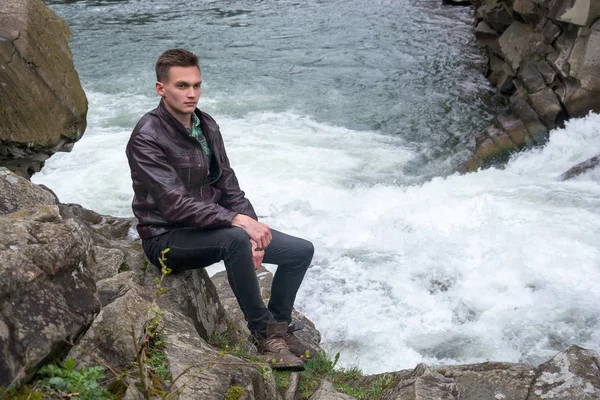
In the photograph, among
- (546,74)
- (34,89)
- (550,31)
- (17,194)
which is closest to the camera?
(17,194)

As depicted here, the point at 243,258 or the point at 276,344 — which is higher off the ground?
the point at 243,258

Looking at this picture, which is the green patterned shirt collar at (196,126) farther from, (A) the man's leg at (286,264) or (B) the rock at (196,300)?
(B) the rock at (196,300)

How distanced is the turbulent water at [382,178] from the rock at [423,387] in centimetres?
206

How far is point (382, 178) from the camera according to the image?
11797mm

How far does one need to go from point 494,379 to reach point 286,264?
5.53ft

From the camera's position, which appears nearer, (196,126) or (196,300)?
(196,126)

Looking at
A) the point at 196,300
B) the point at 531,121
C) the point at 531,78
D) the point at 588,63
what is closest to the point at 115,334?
the point at 196,300

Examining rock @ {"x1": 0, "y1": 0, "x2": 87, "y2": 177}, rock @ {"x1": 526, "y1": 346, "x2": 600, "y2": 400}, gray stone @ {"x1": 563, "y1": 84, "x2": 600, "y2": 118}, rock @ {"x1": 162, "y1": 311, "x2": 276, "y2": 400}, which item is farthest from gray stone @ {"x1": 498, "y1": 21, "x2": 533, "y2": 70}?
rock @ {"x1": 162, "y1": 311, "x2": 276, "y2": 400}

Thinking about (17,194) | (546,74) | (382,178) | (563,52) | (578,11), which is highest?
(578,11)

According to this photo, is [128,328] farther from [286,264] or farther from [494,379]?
[494,379]

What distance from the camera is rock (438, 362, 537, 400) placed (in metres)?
4.82

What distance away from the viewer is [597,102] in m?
12.4

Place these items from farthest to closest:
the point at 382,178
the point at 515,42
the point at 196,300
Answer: the point at 515,42 → the point at 382,178 → the point at 196,300

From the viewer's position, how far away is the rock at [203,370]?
362cm
